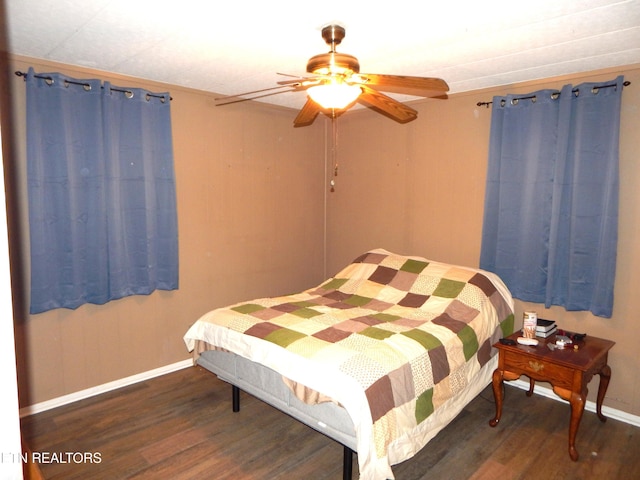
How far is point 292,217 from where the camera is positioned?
4.45 metres

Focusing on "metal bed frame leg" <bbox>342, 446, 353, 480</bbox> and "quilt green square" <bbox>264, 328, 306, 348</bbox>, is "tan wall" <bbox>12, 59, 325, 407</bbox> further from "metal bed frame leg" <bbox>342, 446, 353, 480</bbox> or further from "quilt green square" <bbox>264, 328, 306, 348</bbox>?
"metal bed frame leg" <bbox>342, 446, 353, 480</bbox>

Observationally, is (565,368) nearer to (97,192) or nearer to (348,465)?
(348,465)

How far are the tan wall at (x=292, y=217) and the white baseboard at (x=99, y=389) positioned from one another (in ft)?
0.15

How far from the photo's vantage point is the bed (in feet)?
6.77

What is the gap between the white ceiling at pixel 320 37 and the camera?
6.31ft

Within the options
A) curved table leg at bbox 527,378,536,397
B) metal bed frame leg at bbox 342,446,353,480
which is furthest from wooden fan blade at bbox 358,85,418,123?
curved table leg at bbox 527,378,536,397

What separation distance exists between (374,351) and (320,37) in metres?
1.77

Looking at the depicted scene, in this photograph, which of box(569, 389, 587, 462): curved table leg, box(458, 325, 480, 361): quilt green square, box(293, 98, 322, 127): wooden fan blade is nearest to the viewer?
box(569, 389, 587, 462): curved table leg

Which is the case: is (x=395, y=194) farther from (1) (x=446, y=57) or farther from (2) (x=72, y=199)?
(2) (x=72, y=199)

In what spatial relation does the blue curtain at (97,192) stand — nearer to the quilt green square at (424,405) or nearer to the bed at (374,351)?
the bed at (374,351)

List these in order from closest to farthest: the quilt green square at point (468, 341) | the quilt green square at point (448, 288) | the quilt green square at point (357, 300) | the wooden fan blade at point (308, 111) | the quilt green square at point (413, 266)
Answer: the wooden fan blade at point (308, 111) → the quilt green square at point (468, 341) → the quilt green square at point (448, 288) → the quilt green square at point (357, 300) → the quilt green square at point (413, 266)

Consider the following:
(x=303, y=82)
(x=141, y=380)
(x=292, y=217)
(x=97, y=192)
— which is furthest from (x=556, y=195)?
(x=141, y=380)

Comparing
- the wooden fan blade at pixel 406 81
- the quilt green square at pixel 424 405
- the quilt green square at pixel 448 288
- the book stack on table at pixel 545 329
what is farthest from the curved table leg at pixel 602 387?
the wooden fan blade at pixel 406 81

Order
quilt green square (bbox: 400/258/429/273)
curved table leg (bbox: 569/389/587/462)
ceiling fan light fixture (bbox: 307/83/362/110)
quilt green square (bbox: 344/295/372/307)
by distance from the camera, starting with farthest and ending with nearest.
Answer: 1. quilt green square (bbox: 400/258/429/273)
2. quilt green square (bbox: 344/295/372/307)
3. curved table leg (bbox: 569/389/587/462)
4. ceiling fan light fixture (bbox: 307/83/362/110)
